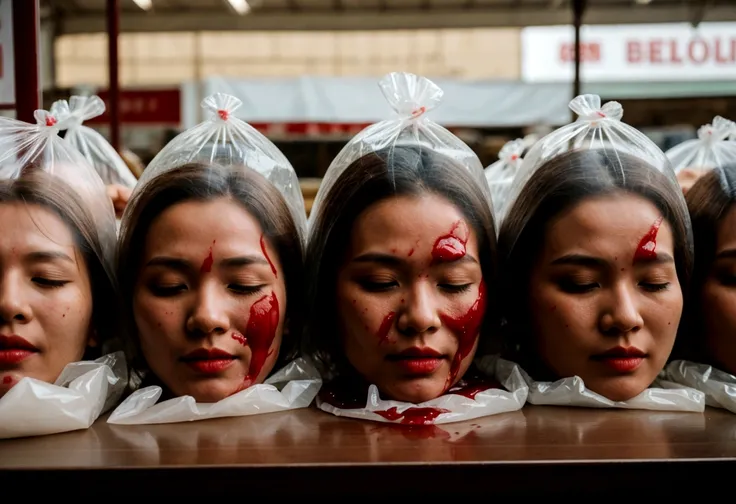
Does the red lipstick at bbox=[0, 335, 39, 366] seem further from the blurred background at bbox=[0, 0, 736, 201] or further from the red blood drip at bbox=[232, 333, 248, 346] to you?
the blurred background at bbox=[0, 0, 736, 201]

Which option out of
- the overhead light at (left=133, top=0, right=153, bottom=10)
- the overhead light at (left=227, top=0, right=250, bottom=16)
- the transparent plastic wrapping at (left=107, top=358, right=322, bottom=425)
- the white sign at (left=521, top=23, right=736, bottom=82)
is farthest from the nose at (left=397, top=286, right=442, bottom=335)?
the overhead light at (left=133, top=0, right=153, bottom=10)

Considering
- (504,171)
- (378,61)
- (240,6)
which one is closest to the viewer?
(504,171)

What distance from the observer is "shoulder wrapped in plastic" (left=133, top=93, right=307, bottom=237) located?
166 cm

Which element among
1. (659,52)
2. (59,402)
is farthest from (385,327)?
(659,52)

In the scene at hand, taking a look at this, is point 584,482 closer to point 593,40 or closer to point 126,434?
point 126,434

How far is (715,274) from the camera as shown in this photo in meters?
1.68

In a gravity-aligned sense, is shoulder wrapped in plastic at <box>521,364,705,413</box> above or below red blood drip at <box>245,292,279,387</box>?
below

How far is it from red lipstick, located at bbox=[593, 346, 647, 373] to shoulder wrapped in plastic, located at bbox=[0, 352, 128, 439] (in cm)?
108

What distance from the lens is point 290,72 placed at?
9.26m

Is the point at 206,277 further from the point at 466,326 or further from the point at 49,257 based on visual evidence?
the point at 466,326

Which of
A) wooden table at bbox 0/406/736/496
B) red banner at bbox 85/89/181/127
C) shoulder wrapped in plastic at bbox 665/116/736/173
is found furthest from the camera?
red banner at bbox 85/89/181/127

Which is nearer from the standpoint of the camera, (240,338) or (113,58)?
(240,338)

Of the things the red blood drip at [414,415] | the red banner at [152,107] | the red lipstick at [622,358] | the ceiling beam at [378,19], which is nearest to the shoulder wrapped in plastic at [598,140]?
the red lipstick at [622,358]

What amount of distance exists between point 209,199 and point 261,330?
30 cm
